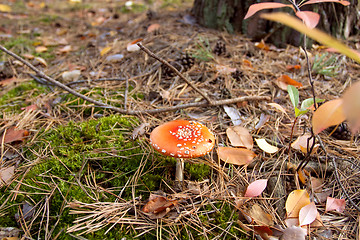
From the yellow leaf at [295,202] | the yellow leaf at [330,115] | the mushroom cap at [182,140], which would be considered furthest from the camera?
the yellow leaf at [295,202]

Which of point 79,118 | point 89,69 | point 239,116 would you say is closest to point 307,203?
point 239,116

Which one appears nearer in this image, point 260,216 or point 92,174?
point 260,216

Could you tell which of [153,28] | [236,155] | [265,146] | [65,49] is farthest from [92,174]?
[65,49]

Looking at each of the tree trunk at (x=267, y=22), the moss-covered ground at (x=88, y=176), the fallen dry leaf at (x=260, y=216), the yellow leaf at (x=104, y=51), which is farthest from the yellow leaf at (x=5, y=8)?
the fallen dry leaf at (x=260, y=216)

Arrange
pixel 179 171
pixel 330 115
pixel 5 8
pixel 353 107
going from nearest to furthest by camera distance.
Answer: pixel 353 107 < pixel 330 115 < pixel 179 171 < pixel 5 8

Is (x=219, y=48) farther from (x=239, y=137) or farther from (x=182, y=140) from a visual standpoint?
(x=182, y=140)

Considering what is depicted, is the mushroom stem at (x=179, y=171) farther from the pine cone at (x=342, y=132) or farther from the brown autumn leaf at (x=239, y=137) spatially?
the pine cone at (x=342, y=132)

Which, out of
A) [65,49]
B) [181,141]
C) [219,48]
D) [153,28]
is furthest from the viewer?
[65,49]
